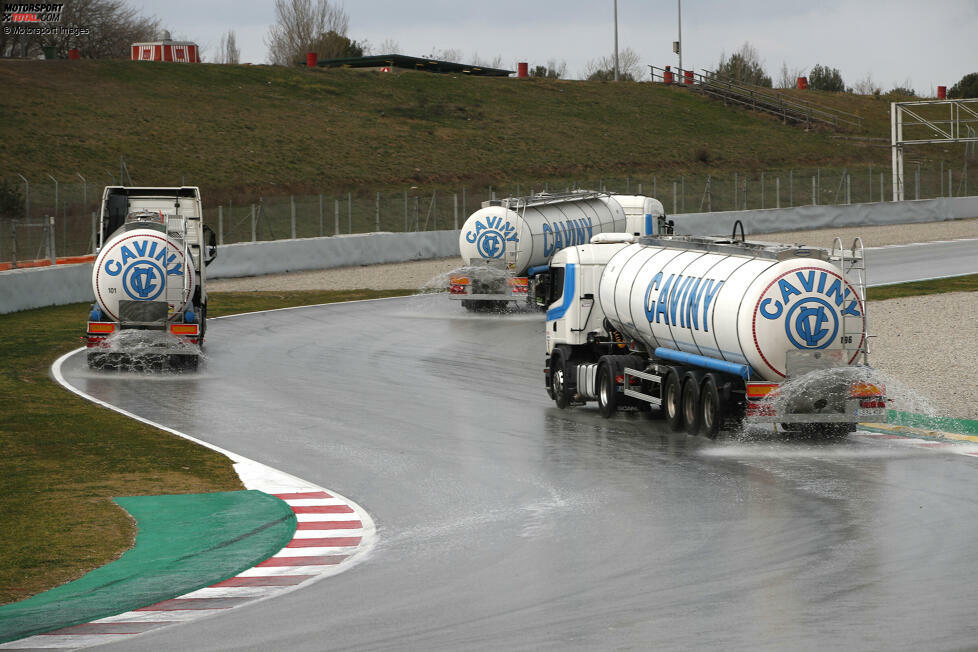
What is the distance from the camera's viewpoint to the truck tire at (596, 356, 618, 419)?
882 inches

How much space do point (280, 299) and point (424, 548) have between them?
3150 centimetres

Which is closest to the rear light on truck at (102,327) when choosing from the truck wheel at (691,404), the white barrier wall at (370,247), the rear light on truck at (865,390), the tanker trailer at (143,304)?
the tanker trailer at (143,304)

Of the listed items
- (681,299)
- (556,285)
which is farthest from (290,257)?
(681,299)

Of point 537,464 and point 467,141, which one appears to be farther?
point 467,141

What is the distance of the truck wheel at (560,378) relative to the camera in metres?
23.6

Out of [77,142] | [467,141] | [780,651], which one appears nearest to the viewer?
[780,651]

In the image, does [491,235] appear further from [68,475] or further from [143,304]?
[68,475]

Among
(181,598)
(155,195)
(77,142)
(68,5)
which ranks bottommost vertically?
(181,598)

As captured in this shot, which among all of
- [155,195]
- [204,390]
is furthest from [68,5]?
[204,390]

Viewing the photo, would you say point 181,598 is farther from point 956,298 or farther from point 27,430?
point 956,298

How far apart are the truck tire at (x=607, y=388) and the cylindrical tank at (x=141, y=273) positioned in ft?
32.9

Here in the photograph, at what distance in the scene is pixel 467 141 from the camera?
93.2 meters

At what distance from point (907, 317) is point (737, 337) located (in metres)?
16.4

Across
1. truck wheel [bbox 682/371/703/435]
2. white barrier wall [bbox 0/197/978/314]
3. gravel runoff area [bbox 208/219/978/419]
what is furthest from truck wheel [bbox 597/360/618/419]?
white barrier wall [bbox 0/197/978/314]
